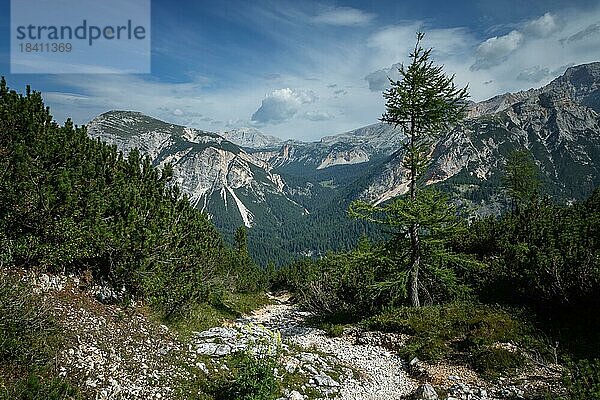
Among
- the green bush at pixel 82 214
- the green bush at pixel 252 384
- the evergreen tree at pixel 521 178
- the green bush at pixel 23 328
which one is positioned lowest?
the green bush at pixel 252 384

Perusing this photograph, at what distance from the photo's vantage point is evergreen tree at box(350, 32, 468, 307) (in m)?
14.5

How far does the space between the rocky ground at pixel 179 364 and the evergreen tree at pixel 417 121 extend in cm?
497

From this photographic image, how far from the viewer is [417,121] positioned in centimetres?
1507

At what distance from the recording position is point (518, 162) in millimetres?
45062

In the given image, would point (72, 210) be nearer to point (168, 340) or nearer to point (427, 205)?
point (168, 340)

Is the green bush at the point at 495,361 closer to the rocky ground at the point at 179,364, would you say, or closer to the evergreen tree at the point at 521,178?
the rocky ground at the point at 179,364

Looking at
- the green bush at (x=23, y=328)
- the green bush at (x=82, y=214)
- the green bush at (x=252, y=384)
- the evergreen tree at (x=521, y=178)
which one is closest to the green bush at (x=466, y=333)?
the green bush at (x=252, y=384)

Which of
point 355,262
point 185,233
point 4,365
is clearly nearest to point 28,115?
point 185,233

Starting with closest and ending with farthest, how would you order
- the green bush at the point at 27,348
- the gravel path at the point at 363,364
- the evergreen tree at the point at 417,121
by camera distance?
the green bush at the point at 27,348, the gravel path at the point at 363,364, the evergreen tree at the point at 417,121

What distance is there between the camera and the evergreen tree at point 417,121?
14523 millimetres

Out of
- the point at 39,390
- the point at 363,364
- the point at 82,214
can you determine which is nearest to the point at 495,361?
the point at 363,364

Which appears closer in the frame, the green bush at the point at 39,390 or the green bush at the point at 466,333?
the green bush at the point at 39,390

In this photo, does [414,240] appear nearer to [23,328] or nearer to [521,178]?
[23,328]

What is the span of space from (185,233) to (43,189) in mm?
6018
